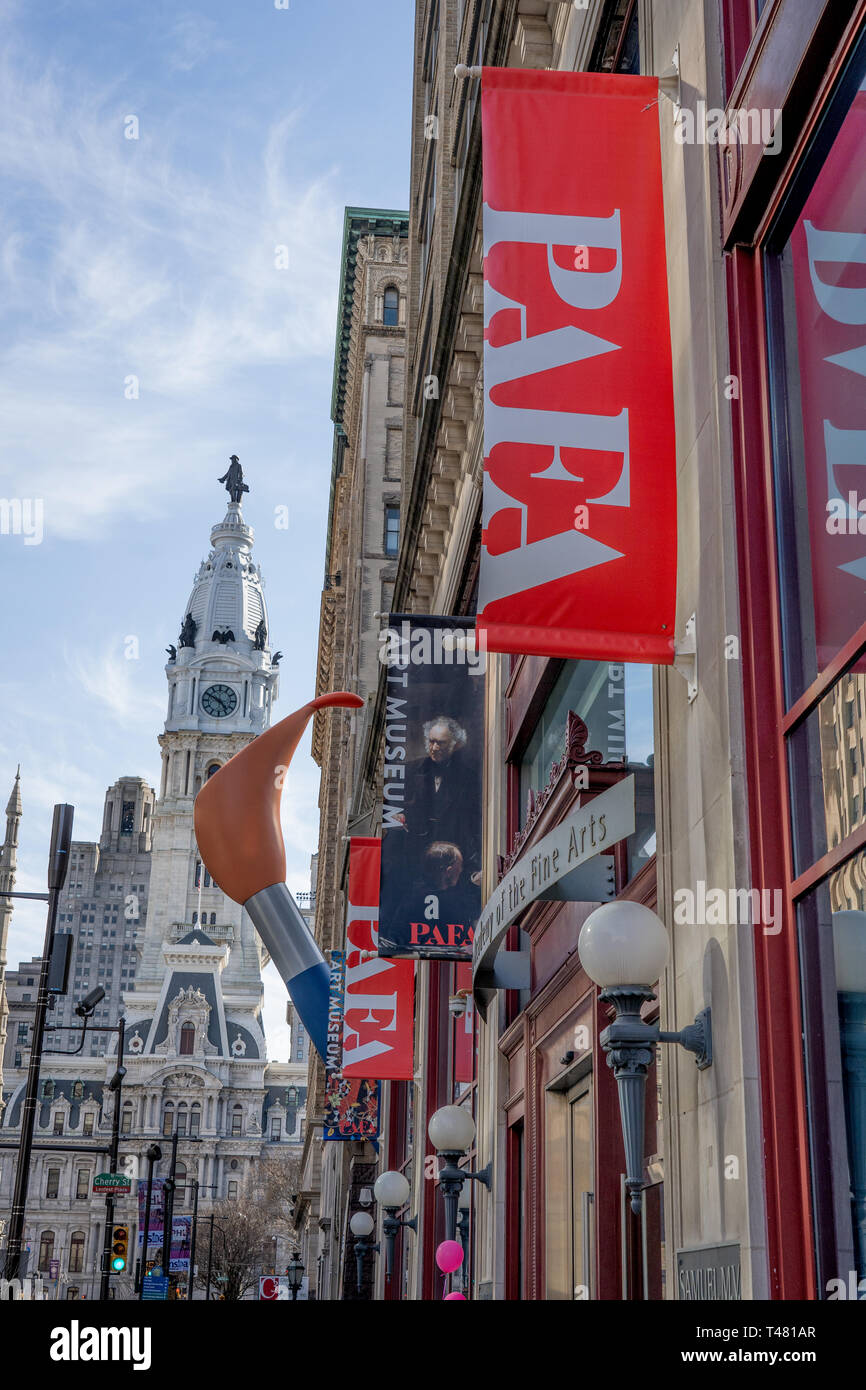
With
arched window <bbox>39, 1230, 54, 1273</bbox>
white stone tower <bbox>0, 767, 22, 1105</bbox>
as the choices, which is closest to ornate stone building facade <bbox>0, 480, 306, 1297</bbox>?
arched window <bbox>39, 1230, 54, 1273</bbox>

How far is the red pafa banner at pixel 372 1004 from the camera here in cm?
2134

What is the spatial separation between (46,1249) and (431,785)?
471 feet

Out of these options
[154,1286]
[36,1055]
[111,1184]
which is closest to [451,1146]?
[36,1055]

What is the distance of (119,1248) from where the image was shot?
30.5 meters

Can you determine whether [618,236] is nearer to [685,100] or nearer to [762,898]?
[685,100]

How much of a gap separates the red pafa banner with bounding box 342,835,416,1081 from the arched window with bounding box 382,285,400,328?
3783cm

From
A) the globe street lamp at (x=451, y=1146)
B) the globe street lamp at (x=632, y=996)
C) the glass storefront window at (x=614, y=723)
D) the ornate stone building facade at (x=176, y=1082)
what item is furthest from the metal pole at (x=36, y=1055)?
the ornate stone building facade at (x=176, y=1082)

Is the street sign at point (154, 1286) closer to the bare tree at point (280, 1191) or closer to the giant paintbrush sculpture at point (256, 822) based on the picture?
the giant paintbrush sculpture at point (256, 822)

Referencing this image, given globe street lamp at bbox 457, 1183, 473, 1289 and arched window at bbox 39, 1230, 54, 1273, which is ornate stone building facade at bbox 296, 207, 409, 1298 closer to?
globe street lamp at bbox 457, 1183, 473, 1289

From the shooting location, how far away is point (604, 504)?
7637 millimetres

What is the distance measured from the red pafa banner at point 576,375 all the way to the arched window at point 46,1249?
147 m

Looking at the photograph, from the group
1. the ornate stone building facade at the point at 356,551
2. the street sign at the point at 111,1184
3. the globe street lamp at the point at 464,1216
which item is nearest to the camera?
the globe street lamp at the point at 464,1216
